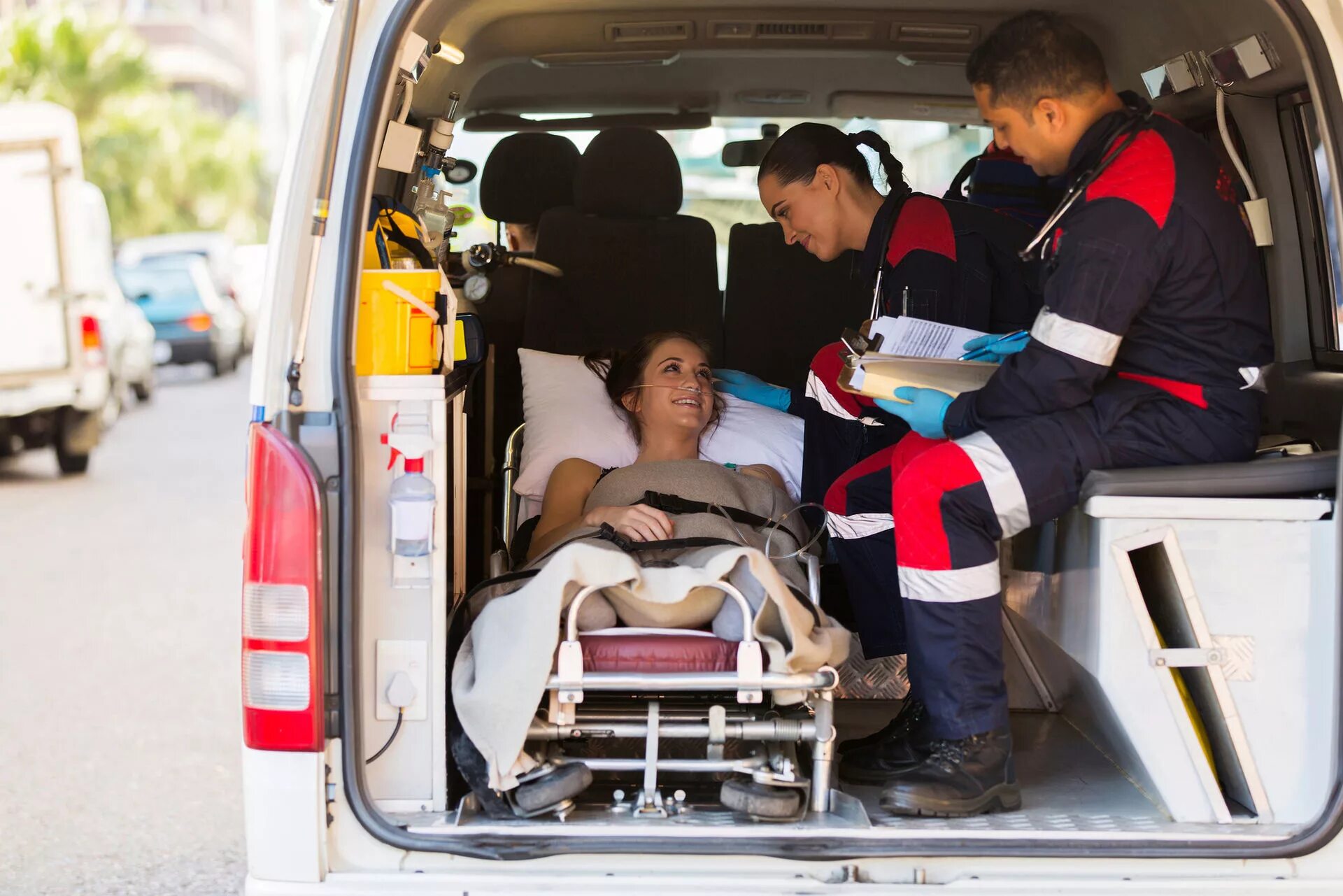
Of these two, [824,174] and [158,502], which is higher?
[824,174]

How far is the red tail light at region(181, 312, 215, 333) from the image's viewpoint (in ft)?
68.1

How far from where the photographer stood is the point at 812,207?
3.83 meters

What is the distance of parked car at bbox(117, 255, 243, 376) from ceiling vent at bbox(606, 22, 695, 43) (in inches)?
691

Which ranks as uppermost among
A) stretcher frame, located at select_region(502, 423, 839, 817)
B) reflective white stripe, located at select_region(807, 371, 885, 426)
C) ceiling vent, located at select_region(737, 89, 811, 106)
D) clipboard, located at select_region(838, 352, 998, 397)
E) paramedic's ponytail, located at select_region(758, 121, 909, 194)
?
ceiling vent, located at select_region(737, 89, 811, 106)

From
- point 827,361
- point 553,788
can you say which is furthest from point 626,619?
point 827,361

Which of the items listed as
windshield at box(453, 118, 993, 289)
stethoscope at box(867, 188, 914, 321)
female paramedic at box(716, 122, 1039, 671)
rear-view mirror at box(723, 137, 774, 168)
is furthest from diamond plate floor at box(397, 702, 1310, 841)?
rear-view mirror at box(723, 137, 774, 168)

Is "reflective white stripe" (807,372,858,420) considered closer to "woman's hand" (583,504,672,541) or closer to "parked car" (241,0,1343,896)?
"woman's hand" (583,504,672,541)

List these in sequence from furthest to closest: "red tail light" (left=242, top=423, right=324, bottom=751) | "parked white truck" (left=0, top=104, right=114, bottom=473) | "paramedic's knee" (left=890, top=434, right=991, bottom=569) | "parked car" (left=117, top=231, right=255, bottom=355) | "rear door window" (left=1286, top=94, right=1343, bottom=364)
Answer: "parked car" (left=117, top=231, right=255, bottom=355) → "parked white truck" (left=0, top=104, right=114, bottom=473) → "rear door window" (left=1286, top=94, right=1343, bottom=364) → "paramedic's knee" (left=890, top=434, right=991, bottom=569) → "red tail light" (left=242, top=423, right=324, bottom=751)

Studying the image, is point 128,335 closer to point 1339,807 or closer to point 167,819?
point 167,819

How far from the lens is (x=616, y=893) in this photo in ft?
Result: 8.22

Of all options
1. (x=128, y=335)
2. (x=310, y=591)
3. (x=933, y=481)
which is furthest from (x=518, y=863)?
(x=128, y=335)

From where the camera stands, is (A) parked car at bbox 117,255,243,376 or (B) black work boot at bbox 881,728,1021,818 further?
(A) parked car at bbox 117,255,243,376

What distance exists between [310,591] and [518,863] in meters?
0.60

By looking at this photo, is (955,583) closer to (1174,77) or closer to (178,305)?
(1174,77)
